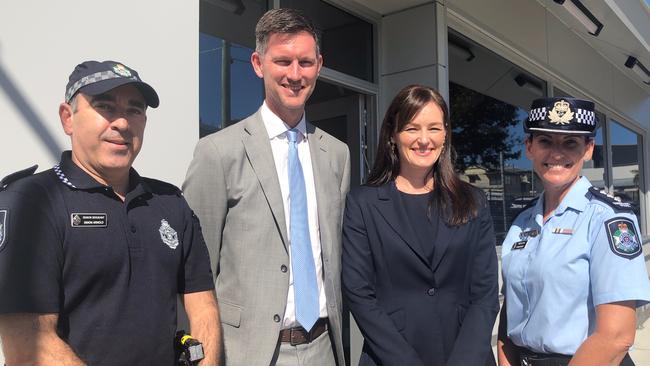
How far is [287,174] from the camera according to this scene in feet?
6.60

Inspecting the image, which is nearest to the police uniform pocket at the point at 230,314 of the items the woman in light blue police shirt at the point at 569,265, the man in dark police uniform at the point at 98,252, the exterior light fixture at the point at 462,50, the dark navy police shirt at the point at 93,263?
the man in dark police uniform at the point at 98,252

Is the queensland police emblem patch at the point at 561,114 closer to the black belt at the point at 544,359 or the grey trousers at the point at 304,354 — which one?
the black belt at the point at 544,359

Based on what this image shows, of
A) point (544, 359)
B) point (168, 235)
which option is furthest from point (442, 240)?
point (168, 235)

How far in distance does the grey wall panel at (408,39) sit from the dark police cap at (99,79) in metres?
3.57

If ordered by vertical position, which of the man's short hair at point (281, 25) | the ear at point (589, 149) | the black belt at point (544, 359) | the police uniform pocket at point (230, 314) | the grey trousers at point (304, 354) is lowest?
the black belt at point (544, 359)

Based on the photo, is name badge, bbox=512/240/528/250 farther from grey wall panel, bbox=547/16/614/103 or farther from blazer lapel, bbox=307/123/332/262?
grey wall panel, bbox=547/16/614/103

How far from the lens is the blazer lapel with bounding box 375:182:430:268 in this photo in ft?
6.31

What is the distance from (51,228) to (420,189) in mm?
1323

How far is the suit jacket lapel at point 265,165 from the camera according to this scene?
6.21 feet

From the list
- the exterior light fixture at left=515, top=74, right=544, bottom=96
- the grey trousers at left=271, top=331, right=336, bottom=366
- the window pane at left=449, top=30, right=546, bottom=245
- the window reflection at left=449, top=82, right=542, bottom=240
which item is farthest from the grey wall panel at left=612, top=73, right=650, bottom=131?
the grey trousers at left=271, top=331, right=336, bottom=366

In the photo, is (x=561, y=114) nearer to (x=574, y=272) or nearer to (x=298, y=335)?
(x=574, y=272)

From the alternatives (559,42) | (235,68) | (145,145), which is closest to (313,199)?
(145,145)

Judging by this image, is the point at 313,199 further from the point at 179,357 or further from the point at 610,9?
the point at 610,9

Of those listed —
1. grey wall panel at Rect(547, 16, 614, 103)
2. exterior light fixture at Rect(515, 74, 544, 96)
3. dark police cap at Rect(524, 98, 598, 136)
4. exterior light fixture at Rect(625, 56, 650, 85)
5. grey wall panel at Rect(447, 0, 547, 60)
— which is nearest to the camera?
dark police cap at Rect(524, 98, 598, 136)
